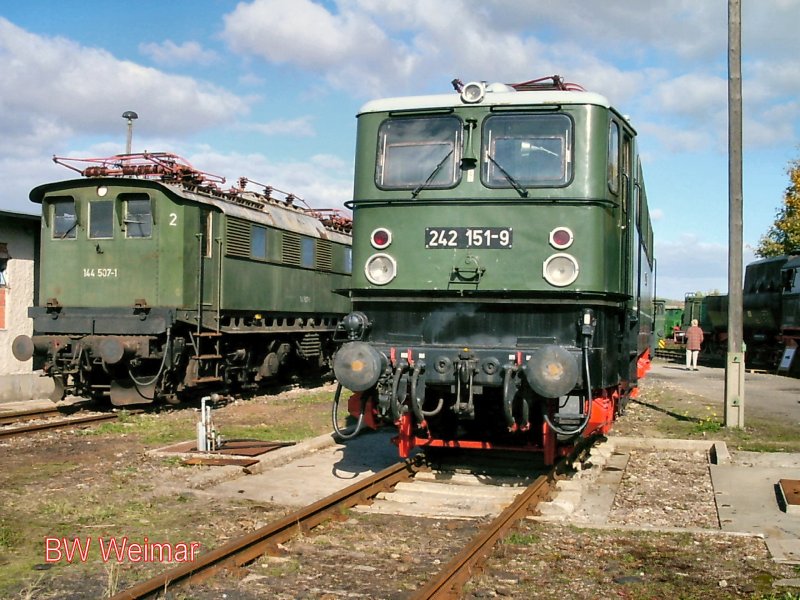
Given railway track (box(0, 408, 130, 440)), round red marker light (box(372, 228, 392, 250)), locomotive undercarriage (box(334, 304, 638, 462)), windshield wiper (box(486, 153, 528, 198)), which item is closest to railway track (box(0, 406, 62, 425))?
railway track (box(0, 408, 130, 440))

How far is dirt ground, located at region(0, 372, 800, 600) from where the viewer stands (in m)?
5.04

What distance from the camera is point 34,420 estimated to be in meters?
12.7

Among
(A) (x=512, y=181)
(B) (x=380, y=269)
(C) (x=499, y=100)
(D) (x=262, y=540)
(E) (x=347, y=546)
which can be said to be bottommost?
(E) (x=347, y=546)

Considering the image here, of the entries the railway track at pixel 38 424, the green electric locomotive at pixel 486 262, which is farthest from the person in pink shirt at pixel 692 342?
the green electric locomotive at pixel 486 262

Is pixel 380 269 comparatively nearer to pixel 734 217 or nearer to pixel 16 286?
pixel 734 217

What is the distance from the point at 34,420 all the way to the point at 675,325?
178ft

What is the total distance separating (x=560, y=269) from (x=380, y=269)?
169cm

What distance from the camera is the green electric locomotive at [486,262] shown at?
24.4 feet

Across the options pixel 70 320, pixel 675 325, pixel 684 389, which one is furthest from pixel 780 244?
pixel 70 320

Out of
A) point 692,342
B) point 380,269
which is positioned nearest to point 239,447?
point 380,269

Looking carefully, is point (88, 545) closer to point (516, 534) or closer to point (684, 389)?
point (516, 534)

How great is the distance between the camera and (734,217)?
12766 millimetres

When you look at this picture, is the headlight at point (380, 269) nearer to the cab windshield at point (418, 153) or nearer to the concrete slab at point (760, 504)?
the cab windshield at point (418, 153)

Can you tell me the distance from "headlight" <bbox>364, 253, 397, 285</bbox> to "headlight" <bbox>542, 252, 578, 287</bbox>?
143cm
